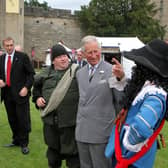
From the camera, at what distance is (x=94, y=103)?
3.18 m

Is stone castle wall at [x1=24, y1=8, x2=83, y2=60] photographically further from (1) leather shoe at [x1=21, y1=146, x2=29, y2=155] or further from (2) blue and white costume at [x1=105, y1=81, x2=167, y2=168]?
(2) blue and white costume at [x1=105, y1=81, x2=167, y2=168]

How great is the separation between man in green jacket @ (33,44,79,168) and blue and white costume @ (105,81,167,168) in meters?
1.56

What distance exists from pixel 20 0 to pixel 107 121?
Result: 36.5m

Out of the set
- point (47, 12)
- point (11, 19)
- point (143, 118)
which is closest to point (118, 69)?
point (143, 118)

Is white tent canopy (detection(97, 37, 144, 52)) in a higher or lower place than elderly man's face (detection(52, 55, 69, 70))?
lower

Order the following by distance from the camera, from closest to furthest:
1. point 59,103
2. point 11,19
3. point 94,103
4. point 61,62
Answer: point 94,103, point 59,103, point 61,62, point 11,19

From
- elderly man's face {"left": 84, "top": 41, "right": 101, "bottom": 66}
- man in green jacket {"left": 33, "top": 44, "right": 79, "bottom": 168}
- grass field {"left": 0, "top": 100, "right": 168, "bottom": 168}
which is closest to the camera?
elderly man's face {"left": 84, "top": 41, "right": 101, "bottom": 66}

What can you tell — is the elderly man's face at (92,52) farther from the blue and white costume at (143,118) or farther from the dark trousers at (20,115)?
the dark trousers at (20,115)

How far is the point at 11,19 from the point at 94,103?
3546cm

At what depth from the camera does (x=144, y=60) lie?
7.36 feet

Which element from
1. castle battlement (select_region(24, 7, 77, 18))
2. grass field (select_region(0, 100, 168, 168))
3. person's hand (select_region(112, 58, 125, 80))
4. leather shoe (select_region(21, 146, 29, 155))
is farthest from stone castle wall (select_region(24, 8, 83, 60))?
person's hand (select_region(112, 58, 125, 80))

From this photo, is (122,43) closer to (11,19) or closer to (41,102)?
(41,102)

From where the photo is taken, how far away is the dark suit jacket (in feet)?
17.5

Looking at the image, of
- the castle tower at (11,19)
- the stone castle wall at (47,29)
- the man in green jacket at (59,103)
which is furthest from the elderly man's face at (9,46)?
the stone castle wall at (47,29)
